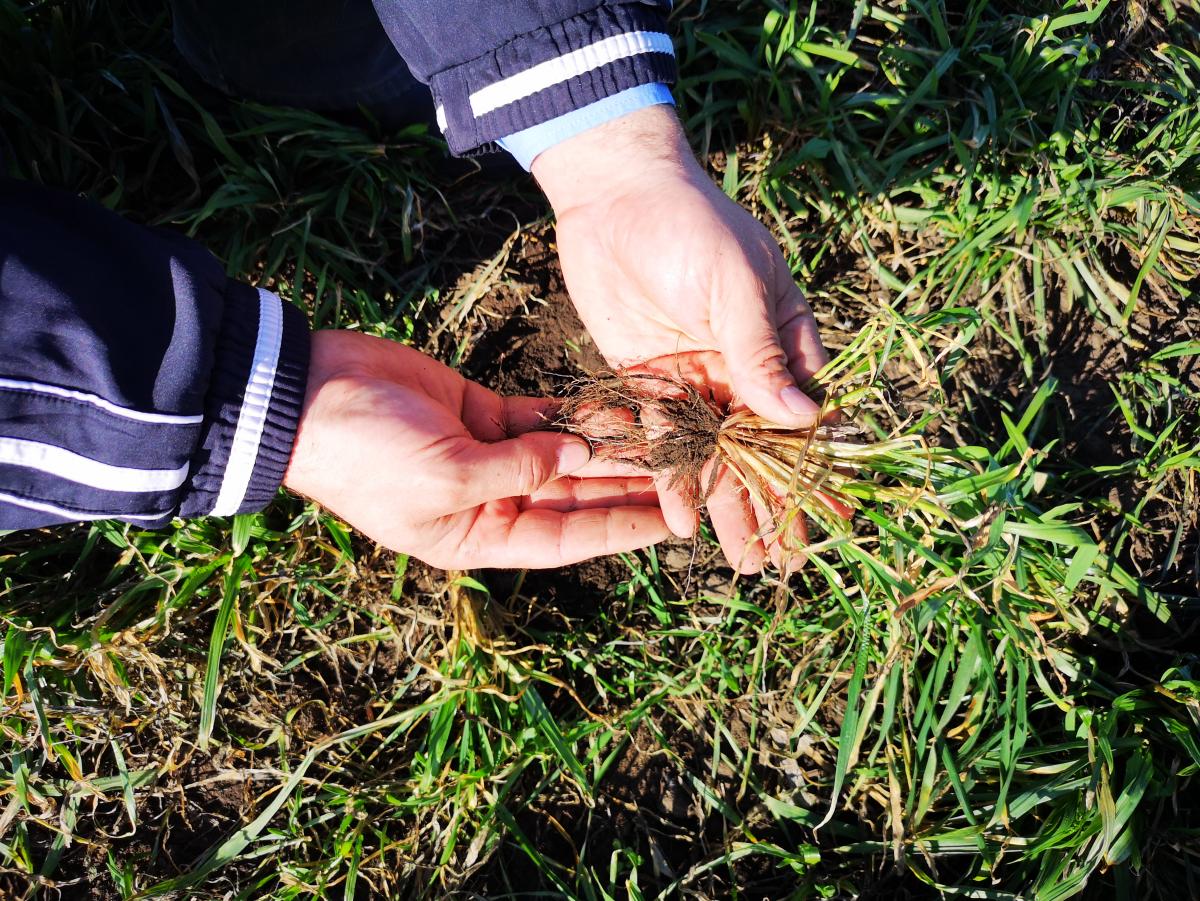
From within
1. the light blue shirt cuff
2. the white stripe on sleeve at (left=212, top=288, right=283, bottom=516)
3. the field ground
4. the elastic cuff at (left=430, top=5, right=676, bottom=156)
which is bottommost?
the field ground

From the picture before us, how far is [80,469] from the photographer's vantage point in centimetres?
Result: 143

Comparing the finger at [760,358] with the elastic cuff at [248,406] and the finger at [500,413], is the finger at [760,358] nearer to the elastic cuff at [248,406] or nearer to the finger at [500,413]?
Answer: the finger at [500,413]

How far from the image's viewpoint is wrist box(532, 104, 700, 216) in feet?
6.05

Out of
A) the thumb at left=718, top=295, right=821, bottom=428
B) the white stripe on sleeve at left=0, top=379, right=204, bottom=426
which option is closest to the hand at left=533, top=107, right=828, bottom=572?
the thumb at left=718, top=295, right=821, bottom=428

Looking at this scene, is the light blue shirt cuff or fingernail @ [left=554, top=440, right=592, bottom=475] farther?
fingernail @ [left=554, top=440, right=592, bottom=475]

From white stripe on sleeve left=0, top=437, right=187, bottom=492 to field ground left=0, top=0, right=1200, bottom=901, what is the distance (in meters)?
0.57

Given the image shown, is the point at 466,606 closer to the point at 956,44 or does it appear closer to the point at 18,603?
the point at 18,603

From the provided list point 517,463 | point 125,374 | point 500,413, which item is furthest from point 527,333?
point 125,374

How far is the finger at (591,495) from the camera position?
211 cm

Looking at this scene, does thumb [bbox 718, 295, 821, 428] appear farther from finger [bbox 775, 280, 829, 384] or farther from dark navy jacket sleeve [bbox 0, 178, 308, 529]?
dark navy jacket sleeve [bbox 0, 178, 308, 529]

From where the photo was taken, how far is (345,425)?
1706mm

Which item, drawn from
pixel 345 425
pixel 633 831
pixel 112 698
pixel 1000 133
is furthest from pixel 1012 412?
pixel 112 698

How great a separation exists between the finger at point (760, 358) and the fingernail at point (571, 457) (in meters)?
0.49

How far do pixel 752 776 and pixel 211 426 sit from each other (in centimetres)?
158
